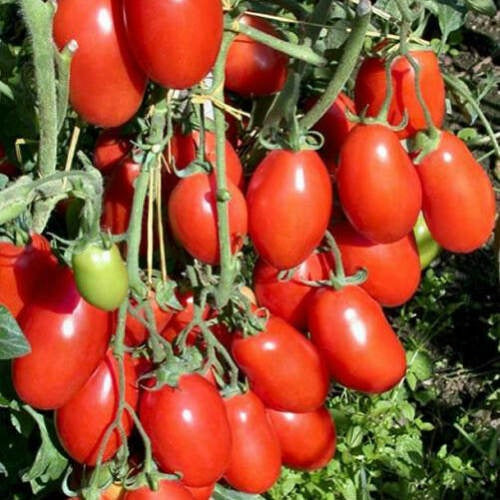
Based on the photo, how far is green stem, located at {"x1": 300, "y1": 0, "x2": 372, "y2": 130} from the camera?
3.15 ft

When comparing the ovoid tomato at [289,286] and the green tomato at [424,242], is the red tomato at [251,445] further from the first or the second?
the green tomato at [424,242]

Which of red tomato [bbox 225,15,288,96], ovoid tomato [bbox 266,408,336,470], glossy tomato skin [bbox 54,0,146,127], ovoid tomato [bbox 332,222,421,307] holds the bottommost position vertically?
ovoid tomato [bbox 266,408,336,470]

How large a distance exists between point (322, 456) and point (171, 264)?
30 cm

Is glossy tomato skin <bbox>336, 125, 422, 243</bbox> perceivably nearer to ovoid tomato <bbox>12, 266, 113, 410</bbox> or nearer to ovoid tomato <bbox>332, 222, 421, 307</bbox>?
ovoid tomato <bbox>332, 222, 421, 307</bbox>

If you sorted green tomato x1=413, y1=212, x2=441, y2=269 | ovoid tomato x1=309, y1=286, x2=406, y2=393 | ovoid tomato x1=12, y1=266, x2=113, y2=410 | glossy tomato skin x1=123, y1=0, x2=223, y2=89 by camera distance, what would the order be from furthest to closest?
1. green tomato x1=413, y1=212, x2=441, y2=269
2. ovoid tomato x1=309, y1=286, x2=406, y2=393
3. ovoid tomato x1=12, y1=266, x2=113, y2=410
4. glossy tomato skin x1=123, y1=0, x2=223, y2=89

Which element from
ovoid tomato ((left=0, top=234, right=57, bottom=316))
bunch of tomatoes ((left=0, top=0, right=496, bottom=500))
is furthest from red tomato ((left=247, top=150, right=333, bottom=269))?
ovoid tomato ((left=0, top=234, right=57, bottom=316))

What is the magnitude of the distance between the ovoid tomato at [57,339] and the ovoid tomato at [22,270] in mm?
10

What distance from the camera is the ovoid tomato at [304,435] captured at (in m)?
1.29

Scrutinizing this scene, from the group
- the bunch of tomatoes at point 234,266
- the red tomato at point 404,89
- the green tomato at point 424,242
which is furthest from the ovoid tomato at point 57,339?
the green tomato at point 424,242

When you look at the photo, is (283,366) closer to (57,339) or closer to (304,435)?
(304,435)

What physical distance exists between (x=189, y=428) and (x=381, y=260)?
0.92 ft

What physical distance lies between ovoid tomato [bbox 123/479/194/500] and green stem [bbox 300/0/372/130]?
1.33ft

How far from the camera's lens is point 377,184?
1110 millimetres

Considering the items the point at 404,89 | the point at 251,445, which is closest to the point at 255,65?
the point at 404,89
